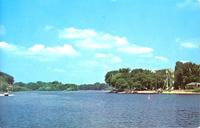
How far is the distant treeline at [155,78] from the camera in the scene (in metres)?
109

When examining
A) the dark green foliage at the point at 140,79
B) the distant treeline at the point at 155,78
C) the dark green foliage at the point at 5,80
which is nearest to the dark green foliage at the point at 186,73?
the distant treeline at the point at 155,78

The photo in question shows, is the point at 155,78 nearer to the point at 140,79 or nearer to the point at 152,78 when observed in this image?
the point at 152,78

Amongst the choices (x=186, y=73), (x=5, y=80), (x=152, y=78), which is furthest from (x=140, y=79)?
(x=5, y=80)

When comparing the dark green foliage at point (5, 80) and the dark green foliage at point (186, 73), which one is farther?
the dark green foliage at point (186, 73)

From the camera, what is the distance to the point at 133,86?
433 ft

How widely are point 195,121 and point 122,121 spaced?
18.2 ft

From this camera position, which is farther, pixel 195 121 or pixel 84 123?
pixel 195 121

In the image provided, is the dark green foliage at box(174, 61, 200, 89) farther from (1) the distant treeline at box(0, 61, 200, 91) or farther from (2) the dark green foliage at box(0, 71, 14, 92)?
(2) the dark green foliage at box(0, 71, 14, 92)

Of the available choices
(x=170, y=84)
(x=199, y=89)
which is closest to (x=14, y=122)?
(x=199, y=89)

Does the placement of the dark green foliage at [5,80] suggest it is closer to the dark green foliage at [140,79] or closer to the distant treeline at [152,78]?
the distant treeline at [152,78]

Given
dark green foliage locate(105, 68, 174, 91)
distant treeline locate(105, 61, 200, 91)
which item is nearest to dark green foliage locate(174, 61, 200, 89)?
distant treeline locate(105, 61, 200, 91)

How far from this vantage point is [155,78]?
122438mm

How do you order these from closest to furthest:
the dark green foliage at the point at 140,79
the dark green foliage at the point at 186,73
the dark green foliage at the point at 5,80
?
the dark green foliage at the point at 5,80
the dark green foliage at the point at 186,73
the dark green foliage at the point at 140,79

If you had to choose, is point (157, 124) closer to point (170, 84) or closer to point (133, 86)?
point (170, 84)
